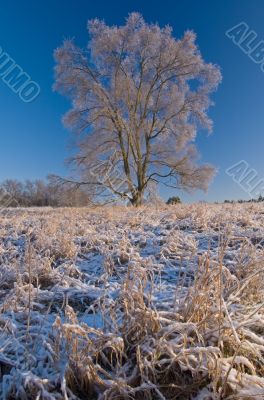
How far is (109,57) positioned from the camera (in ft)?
48.9

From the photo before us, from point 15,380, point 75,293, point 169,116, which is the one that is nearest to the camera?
point 15,380

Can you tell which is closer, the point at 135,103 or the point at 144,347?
the point at 144,347

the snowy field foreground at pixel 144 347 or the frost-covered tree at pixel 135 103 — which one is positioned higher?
the frost-covered tree at pixel 135 103

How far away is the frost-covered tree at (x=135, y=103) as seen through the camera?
14.9 meters

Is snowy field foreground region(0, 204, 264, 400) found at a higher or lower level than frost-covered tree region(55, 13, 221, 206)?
lower

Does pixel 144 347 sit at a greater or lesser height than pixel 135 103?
lesser

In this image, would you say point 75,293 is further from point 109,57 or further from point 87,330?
point 109,57

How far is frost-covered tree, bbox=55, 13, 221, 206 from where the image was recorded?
1490 centimetres

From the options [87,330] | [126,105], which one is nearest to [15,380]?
[87,330]

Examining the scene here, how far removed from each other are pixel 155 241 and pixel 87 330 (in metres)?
2.01

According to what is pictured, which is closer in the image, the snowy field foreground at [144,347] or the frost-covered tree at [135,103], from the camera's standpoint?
the snowy field foreground at [144,347]

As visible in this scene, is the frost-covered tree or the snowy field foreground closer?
the snowy field foreground

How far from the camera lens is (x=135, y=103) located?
15.7 m

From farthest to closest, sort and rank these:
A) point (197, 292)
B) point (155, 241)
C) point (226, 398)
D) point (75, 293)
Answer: point (155, 241) < point (75, 293) < point (197, 292) < point (226, 398)
